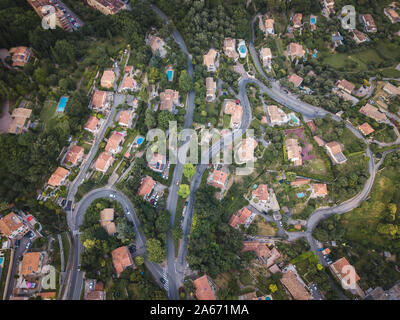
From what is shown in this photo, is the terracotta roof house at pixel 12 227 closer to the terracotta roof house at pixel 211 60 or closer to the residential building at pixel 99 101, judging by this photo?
the residential building at pixel 99 101

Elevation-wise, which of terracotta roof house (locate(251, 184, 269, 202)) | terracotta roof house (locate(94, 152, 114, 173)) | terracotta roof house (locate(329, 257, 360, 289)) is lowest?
terracotta roof house (locate(329, 257, 360, 289))

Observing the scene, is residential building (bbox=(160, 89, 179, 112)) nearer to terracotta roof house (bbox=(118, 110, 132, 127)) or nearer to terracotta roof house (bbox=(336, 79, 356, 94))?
terracotta roof house (bbox=(118, 110, 132, 127))

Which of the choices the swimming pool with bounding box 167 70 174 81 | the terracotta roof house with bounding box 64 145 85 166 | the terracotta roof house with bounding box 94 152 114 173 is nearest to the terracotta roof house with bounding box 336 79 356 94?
the swimming pool with bounding box 167 70 174 81

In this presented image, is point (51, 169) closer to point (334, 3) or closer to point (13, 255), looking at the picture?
point (13, 255)

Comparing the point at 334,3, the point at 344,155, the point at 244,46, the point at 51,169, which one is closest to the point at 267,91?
the point at 244,46

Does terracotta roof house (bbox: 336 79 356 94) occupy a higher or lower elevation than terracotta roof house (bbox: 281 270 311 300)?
higher
